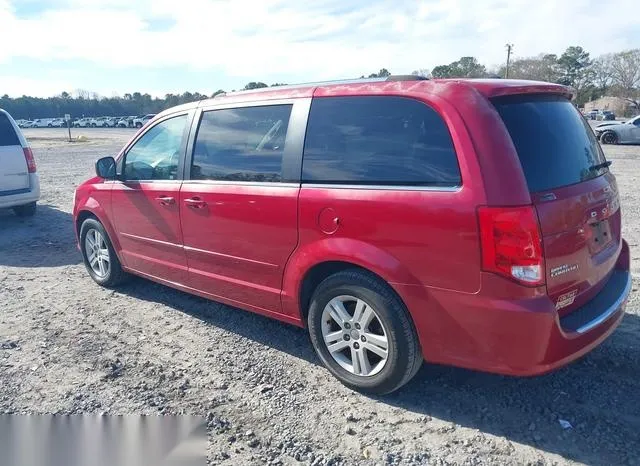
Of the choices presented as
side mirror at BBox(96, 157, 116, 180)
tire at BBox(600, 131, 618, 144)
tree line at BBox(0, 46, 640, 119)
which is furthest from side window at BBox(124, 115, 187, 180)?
tree line at BBox(0, 46, 640, 119)

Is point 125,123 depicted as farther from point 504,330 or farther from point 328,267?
point 504,330

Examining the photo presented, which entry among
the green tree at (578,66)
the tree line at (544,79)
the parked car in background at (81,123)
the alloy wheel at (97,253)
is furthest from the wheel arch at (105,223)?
the green tree at (578,66)

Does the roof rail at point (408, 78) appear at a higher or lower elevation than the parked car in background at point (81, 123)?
lower

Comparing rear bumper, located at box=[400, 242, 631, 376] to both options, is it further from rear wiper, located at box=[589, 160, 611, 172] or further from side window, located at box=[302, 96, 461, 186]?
rear wiper, located at box=[589, 160, 611, 172]

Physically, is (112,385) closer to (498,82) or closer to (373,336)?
(373,336)

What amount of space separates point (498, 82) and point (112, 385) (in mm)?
3149

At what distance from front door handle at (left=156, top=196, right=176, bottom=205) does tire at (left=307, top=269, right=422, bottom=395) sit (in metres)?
1.63

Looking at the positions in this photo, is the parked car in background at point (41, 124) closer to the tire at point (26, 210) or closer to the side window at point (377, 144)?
the tire at point (26, 210)

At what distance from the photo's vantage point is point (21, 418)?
10.6ft

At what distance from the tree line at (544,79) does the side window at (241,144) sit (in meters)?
64.0

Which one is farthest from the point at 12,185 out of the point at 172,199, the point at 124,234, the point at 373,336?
the point at 373,336

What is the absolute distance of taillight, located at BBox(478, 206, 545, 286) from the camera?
8.72 ft

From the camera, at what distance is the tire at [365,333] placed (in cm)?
311

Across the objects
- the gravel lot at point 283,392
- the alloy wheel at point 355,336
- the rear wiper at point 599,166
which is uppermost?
the rear wiper at point 599,166
